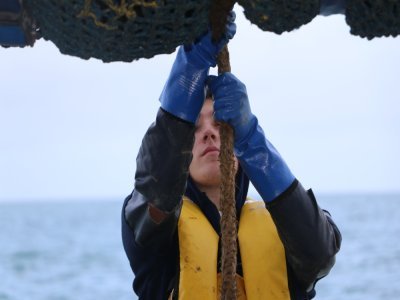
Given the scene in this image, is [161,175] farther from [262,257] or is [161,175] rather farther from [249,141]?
[262,257]

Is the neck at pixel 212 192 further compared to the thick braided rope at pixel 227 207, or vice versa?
the neck at pixel 212 192

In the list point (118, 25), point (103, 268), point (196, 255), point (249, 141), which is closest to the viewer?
point (118, 25)

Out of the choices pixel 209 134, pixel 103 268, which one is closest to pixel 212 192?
pixel 209 134

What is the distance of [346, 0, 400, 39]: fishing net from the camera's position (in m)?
1.72

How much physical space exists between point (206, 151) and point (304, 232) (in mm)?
463

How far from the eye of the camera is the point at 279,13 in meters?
1.74

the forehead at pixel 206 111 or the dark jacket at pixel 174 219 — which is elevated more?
the forehead at pixel 206 111

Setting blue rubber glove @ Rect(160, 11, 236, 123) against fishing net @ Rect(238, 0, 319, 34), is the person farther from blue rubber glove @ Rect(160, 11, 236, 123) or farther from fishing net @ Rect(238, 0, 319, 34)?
fishing net @ Rect(238, 0, 319, 34)

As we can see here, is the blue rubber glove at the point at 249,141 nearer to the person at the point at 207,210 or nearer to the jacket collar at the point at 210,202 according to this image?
the person at the point at 207,210

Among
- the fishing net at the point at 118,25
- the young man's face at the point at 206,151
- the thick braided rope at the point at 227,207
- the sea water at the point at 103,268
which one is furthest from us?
the sea water at the point at 103,268

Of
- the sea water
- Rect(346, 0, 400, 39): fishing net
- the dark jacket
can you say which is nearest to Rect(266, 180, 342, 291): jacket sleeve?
the dark jacket

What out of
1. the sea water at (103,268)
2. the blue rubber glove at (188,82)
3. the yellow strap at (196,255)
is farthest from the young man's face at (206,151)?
the sea water at (103,268)

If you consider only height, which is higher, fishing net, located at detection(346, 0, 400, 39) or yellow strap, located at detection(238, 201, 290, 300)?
fishing net, located at detection(346, 0, 400, 39)

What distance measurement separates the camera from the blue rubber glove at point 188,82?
2182 mm
